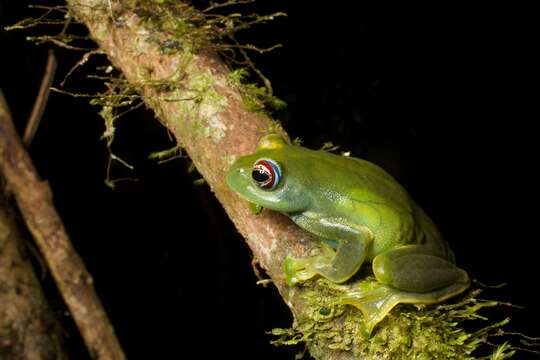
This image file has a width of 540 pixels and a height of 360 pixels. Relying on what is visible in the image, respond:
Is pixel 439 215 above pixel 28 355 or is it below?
below

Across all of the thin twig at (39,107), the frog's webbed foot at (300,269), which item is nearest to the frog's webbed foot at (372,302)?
the frog's webbed foot at (300,269)

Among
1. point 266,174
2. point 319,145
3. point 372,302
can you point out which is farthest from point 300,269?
point 319,145

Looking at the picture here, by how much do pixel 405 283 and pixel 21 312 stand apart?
201 centimetres

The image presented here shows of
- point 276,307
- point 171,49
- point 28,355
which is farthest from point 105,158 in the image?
point 171,49

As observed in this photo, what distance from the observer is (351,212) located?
185cm

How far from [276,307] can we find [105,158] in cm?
210

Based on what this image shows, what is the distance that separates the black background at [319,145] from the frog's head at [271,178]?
9.99 feet

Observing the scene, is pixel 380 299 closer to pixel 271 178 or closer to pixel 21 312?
pixel 271 178

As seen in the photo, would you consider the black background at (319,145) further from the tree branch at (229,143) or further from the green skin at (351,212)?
the green skin at (351,212)

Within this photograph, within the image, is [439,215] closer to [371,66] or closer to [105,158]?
[371,66]

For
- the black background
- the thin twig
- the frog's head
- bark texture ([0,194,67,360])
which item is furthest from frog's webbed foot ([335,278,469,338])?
the black background

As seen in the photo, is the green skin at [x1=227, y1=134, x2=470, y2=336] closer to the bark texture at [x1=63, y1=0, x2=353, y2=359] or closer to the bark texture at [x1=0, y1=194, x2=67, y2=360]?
the bark texture at [x1=63, y1=0, x2=353, y2=359]

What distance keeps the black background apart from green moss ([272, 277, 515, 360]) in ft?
10.9

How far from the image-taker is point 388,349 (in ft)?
5.00
